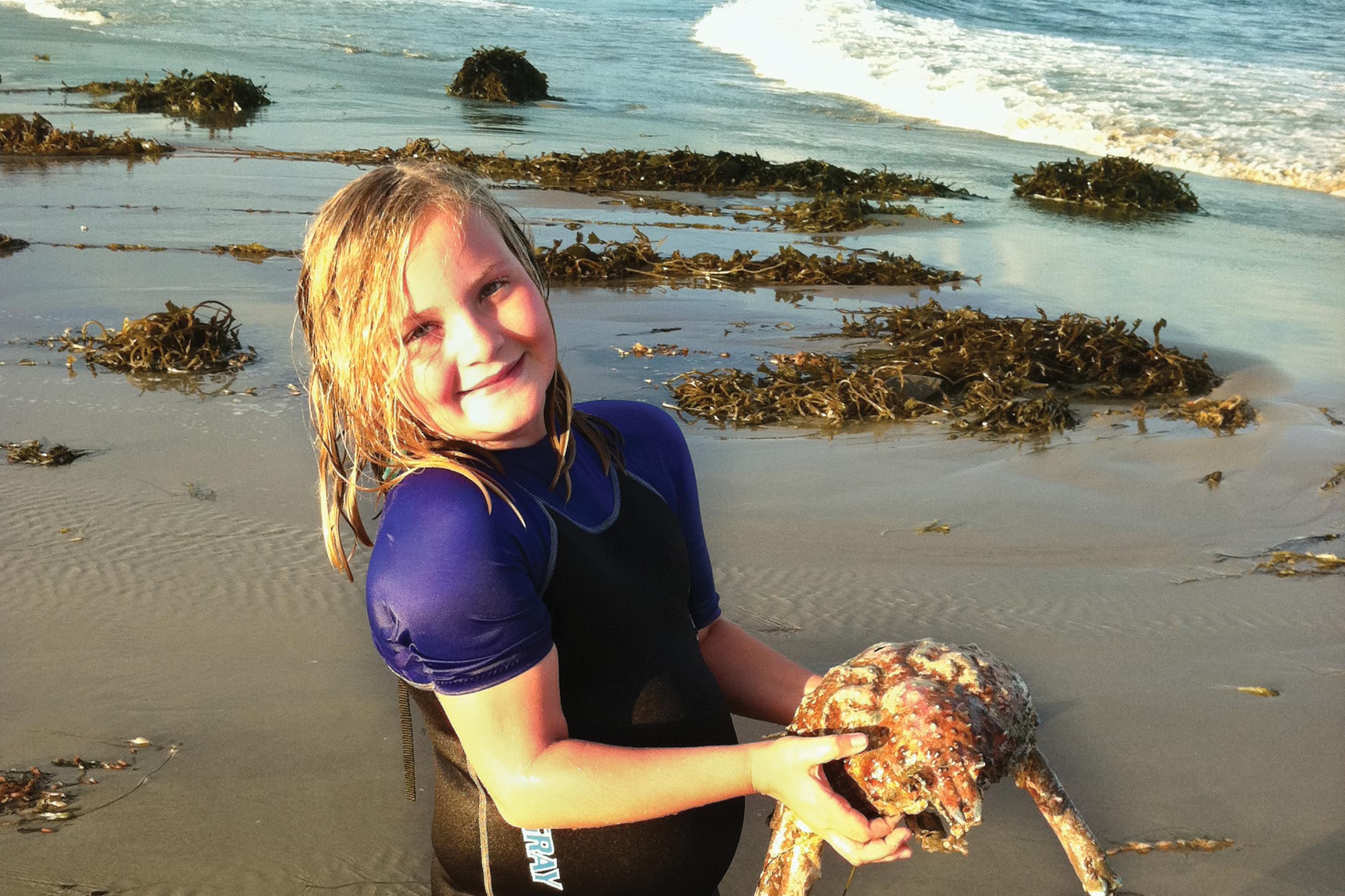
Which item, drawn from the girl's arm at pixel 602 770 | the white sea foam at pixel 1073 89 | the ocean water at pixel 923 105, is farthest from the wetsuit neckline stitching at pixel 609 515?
the white sea foam at pixel 1073 89

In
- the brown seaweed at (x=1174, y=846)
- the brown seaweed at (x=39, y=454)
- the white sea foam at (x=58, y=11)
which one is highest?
the white sea foam at (x=58, y=11)

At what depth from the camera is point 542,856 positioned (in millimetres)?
1999

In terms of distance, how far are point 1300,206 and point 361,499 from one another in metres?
10.5

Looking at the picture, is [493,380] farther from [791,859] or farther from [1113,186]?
[1113,186]

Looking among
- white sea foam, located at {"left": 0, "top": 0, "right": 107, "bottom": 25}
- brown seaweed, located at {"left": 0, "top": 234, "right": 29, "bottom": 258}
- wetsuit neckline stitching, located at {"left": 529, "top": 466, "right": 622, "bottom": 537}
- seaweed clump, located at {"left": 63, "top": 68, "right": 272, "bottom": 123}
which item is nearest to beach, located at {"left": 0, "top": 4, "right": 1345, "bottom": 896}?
brown seaweed, located at {"left": 0, "top": 234, "right": 29, "bottom": 258}

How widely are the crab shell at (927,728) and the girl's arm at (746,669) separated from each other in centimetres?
17

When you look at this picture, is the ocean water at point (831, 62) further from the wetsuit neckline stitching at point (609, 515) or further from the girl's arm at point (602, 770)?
the girl's arm at point (602, 770)

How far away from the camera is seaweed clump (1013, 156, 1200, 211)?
37.7 feet

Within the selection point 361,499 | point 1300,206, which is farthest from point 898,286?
point 1300,206

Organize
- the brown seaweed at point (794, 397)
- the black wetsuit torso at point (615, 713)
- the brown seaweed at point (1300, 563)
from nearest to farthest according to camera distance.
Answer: the black wetsuit torso at point (615, 713) → the brown seaweed at point (1300, 563) → the brown seaweed at point (794, 397)

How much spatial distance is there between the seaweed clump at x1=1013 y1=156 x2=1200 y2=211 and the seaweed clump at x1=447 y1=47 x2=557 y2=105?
8165mm

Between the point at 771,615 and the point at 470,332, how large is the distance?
2335 mm

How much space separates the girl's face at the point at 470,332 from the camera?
1850 millimetres

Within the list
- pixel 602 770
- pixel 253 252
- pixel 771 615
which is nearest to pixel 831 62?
pixel 253 252
